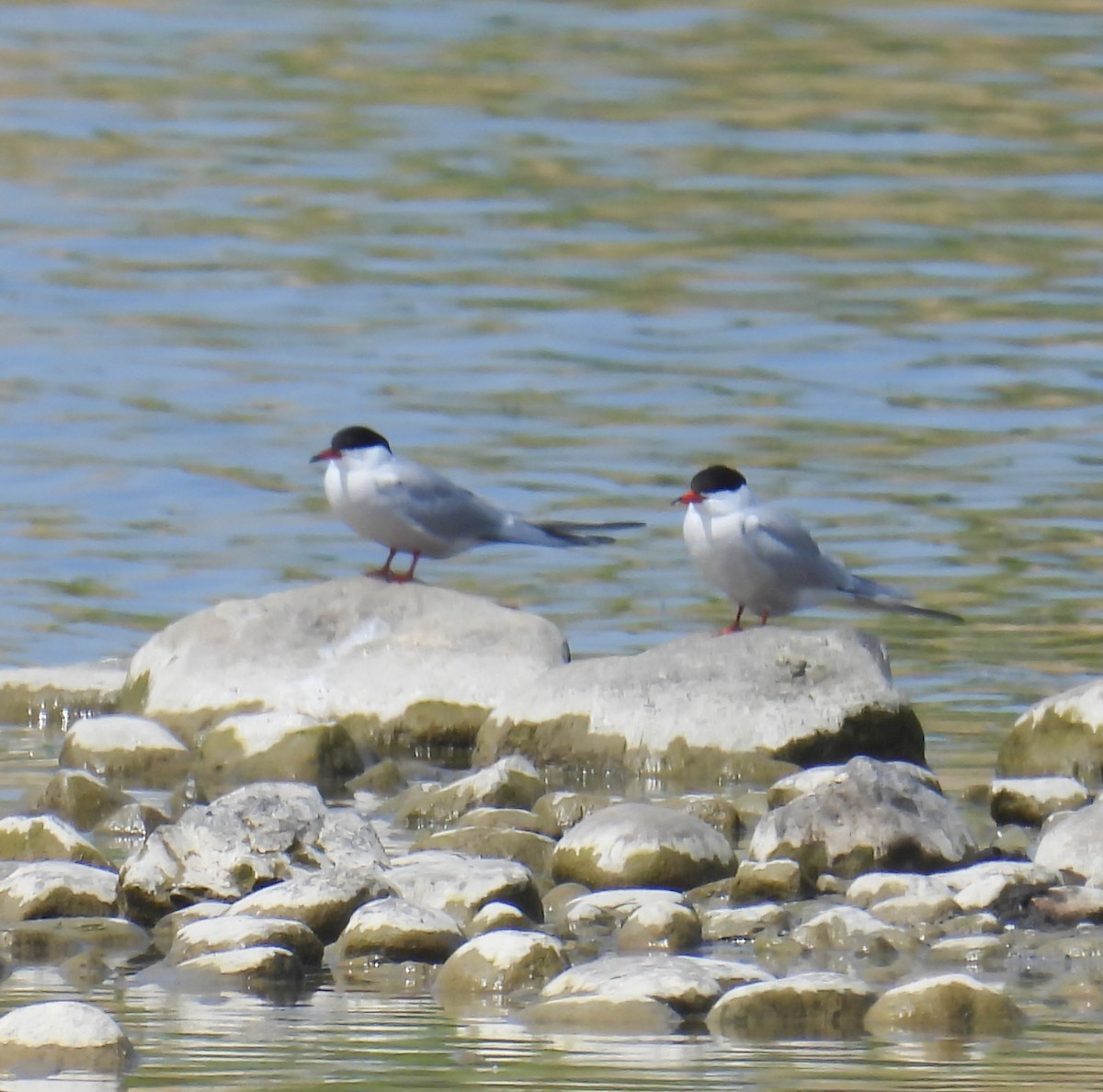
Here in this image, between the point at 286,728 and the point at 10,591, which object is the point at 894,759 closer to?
the point at 286,728

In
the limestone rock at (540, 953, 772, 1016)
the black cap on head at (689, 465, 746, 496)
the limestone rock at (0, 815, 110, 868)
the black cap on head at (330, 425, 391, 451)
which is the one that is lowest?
the limestone rock at (540, 953, 772, 1016)

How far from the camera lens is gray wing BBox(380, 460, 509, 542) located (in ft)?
30.5

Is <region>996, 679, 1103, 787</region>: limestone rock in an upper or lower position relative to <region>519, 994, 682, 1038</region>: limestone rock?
upper

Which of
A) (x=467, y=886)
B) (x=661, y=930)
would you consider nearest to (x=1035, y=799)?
(x=661, y=930)

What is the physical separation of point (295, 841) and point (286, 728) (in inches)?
Result: 59.4

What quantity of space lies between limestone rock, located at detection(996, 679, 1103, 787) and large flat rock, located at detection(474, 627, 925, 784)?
318 millimetres

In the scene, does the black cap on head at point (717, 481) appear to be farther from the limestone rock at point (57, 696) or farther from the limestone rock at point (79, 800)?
the limestone rock at point (79, 800)

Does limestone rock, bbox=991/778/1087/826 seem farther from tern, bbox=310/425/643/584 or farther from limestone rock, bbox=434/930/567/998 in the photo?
tern, bbox=310/425/643/584

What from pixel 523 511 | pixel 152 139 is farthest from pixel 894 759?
pixel 152 139

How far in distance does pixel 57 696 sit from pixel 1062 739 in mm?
3023

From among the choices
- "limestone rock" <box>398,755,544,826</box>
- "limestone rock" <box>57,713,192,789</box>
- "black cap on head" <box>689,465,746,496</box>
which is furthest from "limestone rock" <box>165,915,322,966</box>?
"black cap on head" <box>689,465,746,496</box>

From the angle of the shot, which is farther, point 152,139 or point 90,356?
point 152,139

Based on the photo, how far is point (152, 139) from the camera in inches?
834

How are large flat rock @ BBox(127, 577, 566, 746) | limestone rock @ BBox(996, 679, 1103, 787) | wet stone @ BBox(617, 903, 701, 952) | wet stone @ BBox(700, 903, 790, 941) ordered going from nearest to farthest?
wet stone @ BBox(617, 903, 701, 952) < wet stone @ BBox(700, 903, 790, 941) < limestone rock @ BBox(996, 679, 1103, 787) < large flat rock @ BBox(127, 577, 566, 746)
